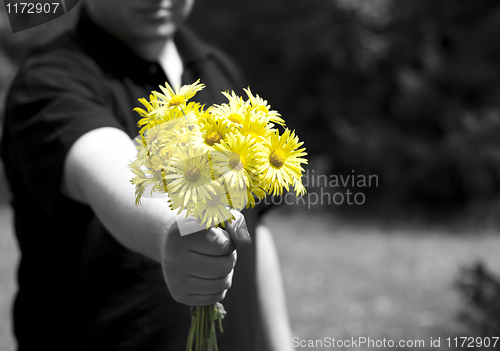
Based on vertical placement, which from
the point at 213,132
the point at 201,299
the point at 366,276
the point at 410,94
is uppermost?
the point at 410,94

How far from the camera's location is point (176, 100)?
0.65m

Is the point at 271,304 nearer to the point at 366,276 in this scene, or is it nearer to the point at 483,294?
the point at 483,294

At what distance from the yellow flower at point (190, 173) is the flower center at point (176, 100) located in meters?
0.07

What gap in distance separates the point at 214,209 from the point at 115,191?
28 cm

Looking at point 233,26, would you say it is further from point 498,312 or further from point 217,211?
point 217,211

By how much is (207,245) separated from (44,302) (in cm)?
65

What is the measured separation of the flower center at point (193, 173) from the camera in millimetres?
614

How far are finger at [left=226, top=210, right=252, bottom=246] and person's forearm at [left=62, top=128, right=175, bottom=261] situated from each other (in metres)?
0.10

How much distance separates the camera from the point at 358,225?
6.24 meters

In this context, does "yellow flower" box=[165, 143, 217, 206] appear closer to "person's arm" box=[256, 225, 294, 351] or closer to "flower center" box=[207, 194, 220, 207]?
"flower center" box=[207, 194, 220, 207]

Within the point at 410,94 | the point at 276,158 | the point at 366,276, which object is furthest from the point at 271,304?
the point at 410,94

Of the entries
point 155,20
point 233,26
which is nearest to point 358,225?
point 233,26

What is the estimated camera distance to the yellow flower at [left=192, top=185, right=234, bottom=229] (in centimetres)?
62

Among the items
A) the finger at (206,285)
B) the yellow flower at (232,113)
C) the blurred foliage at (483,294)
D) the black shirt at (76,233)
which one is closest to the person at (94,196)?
the black shirt at (76,233)
